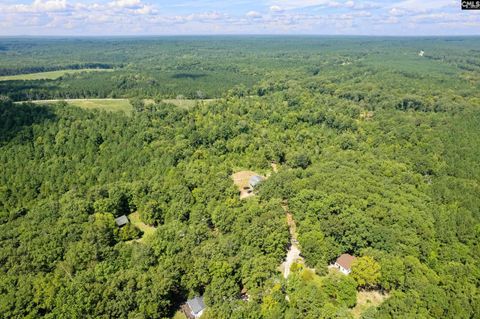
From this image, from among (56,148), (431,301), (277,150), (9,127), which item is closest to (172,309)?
(431,301)

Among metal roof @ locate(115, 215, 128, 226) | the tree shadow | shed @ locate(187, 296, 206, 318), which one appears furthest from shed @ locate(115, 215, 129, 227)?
the tree shadow

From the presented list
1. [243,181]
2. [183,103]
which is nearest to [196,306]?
[243,181]

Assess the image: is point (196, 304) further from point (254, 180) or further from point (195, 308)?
point (254, 180)

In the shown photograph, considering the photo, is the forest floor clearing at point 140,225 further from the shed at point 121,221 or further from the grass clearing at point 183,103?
the grass clearing at point 183,103

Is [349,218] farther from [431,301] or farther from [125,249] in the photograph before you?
[125,249]

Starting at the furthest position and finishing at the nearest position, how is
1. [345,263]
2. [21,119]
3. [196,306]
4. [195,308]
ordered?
[21,119]
[345,263]
[196,306]
[195,308]

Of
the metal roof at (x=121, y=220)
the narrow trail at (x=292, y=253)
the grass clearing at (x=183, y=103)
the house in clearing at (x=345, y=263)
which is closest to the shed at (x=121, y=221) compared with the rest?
the metal roof at (x=121, y=220)
